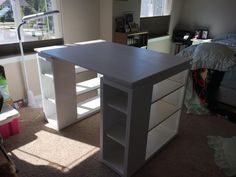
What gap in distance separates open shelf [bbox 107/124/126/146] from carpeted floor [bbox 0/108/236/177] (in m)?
0.32

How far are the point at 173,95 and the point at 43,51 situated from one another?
1.37m

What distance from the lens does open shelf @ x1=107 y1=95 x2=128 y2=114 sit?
154cm

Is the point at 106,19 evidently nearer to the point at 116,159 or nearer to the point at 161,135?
the point at 161,135

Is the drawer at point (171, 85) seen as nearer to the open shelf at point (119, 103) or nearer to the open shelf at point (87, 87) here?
the open shelf at point (119, 103)

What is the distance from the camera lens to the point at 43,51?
6.63ft

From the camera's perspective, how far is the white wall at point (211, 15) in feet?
14.0

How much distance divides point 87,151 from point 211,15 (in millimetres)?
4088

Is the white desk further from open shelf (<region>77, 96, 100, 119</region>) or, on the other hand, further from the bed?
the bed

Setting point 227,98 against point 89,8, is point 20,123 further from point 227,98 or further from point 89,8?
point 227,98

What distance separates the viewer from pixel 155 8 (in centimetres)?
451

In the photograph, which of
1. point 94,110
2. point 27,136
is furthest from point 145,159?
point 27,136

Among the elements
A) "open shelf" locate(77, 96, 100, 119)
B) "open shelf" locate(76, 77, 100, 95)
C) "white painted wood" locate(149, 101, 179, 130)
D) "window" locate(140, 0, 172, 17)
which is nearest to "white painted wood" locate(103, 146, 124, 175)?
"white painted wood" locate(149, 101, 179, 130)

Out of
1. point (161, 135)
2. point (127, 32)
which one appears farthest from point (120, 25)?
point (161, 135)

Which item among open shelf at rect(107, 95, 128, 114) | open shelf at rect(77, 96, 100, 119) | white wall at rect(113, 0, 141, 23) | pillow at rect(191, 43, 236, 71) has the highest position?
white wall at rect(113, 0, 141, 23)
